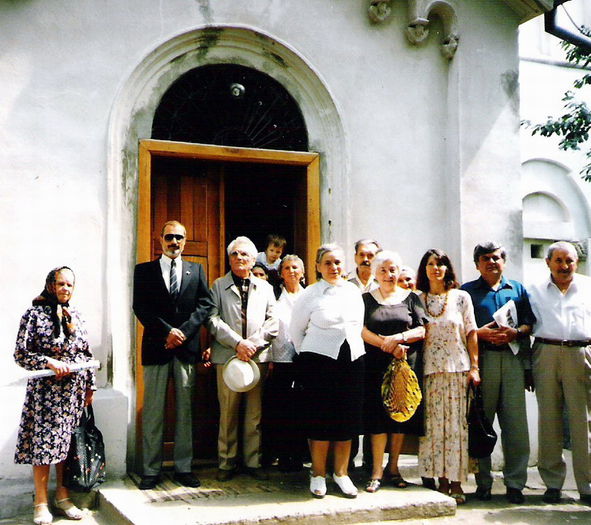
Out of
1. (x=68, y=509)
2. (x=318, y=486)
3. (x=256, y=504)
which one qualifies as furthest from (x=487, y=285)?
(x=68, y=509)

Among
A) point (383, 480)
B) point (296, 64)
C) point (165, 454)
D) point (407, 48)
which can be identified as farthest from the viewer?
point (407, 48)

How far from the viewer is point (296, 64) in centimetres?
634

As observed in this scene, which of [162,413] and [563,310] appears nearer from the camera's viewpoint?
[162,413]

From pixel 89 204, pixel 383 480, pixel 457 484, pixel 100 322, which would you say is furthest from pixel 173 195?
pixel 457 484

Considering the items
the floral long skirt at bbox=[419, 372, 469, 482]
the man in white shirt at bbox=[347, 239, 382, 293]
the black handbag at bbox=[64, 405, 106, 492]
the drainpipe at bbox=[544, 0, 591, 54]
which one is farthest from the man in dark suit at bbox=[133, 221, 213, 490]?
the drainpipe at bbox=[544, 0, 591, 54]

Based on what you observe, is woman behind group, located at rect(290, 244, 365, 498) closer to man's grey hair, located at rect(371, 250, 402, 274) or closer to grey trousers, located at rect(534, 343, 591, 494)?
man's grey hair, located at rect(371, 250, 402, 274)

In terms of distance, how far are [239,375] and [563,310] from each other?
8.70 feet

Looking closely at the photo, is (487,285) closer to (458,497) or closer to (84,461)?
(458,497)

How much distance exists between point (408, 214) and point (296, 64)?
176cm

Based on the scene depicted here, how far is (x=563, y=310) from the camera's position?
18.1 ft

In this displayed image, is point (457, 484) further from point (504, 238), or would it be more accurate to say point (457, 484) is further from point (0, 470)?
point (0, 470)

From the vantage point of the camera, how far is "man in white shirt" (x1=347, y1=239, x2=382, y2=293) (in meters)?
5.51

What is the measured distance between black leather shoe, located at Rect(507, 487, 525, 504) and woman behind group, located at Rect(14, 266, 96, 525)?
3.30 meters

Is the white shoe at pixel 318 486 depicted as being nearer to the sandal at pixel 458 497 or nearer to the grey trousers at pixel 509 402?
the sandal at pixel 458 497
